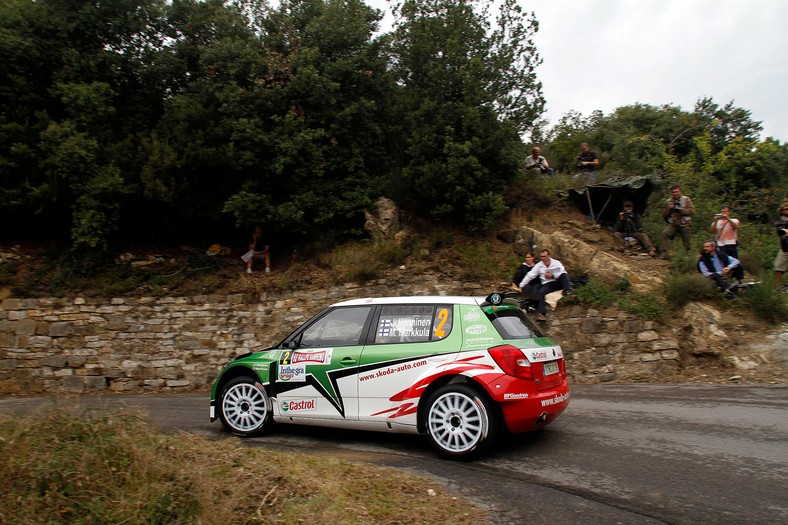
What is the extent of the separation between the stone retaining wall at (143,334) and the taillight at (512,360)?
7.84m

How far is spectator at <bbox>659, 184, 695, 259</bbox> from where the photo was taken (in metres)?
13.6

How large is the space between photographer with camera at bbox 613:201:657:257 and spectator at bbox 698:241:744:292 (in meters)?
1.88

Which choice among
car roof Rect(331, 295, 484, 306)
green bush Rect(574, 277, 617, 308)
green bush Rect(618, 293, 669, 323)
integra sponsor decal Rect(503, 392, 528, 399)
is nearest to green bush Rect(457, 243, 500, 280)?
green bush Rect(574, 277, 617, 308)

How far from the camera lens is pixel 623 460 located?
18.9 ft

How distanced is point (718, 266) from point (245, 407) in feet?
34.8

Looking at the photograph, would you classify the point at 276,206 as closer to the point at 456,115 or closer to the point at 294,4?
the point at 456,115

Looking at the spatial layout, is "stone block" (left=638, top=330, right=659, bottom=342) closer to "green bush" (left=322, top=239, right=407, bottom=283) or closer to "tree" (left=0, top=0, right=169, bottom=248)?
"green bush" (left=322, top=239, right=407, bottom=283)

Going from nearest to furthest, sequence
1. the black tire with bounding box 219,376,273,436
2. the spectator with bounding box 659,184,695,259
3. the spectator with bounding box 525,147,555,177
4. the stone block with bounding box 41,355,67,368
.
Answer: the black tire with bounding box 219,376,273,436 → the spectator with bounding box 659,184,695,259 → the stone block with bounding box 41,355,67,368 → the spectator with bounding box 525,147,555,177

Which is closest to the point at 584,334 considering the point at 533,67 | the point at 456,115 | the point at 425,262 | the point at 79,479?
the point at 425,262

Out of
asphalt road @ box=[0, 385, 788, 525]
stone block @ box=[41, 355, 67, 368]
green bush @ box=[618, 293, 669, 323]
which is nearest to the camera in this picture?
asphalt road @ box=[0, 385, 788, 525]

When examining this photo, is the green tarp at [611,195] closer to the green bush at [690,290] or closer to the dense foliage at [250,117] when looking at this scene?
the dense foliage at [250,117]

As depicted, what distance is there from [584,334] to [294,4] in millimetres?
12988

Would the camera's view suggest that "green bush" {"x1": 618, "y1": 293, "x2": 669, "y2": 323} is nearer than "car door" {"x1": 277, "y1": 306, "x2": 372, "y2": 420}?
No

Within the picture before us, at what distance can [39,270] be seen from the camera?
14.6m
